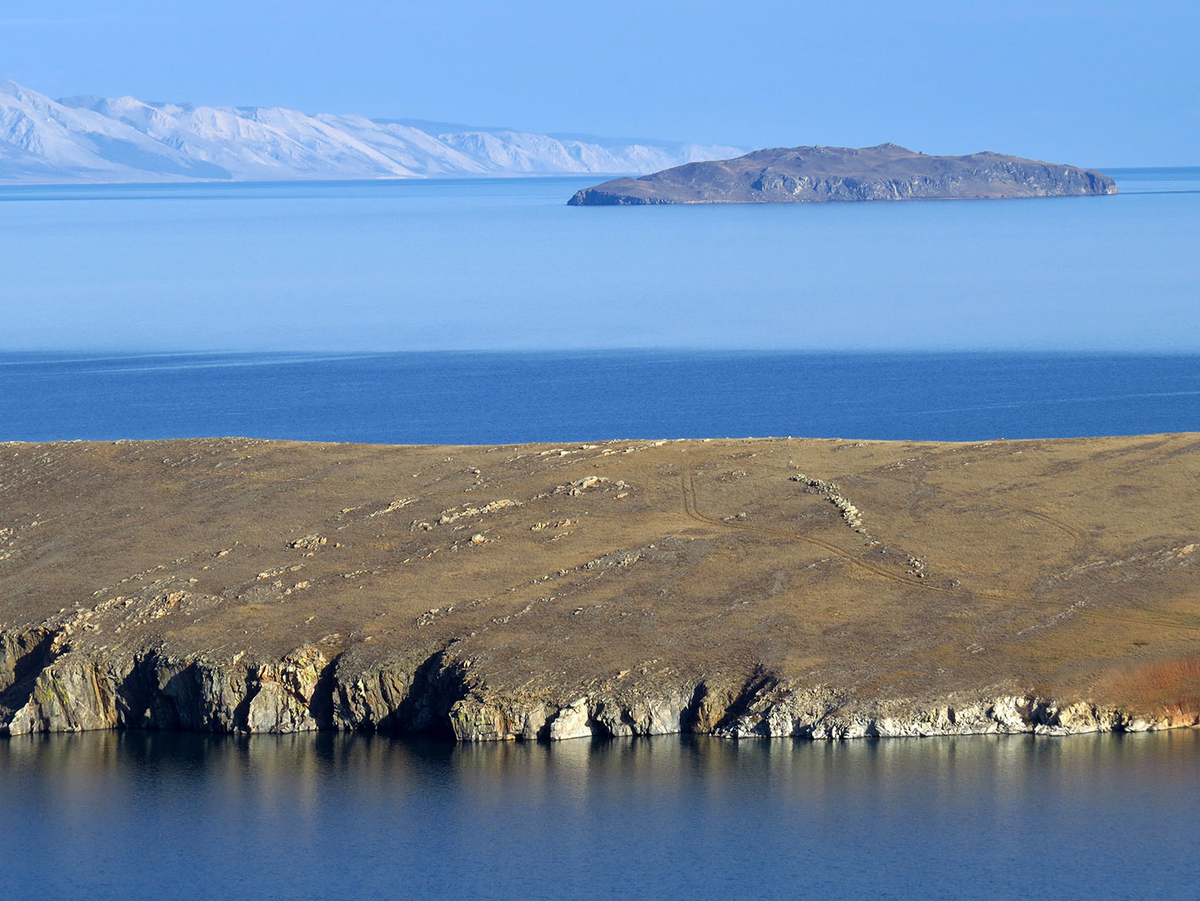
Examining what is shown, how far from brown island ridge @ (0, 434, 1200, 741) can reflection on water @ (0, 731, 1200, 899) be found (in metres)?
1.65

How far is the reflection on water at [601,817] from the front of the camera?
49.6 m

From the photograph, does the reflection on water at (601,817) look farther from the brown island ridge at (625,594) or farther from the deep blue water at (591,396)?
the deep blue water at (591,396)

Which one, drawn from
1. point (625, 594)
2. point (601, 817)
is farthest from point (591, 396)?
point (601, 817)

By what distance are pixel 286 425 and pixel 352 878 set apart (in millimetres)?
86873

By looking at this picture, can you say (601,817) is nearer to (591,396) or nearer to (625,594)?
(625,594)

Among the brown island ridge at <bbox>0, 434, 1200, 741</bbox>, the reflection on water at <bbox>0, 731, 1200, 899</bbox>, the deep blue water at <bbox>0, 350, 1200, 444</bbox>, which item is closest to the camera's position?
the reflection on water at <bbox>0, 731, 1200, 899</bbox>

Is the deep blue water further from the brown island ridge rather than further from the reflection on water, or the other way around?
the reflection on water

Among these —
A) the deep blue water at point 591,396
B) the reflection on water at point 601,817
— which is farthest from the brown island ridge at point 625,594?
the deep blue water at point 591,396

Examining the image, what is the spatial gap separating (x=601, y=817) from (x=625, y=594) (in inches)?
568

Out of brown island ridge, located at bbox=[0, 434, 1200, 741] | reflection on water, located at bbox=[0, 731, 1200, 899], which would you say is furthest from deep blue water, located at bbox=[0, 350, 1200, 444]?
reflection on water, located at bbox=[0, 731, 1200, 899]

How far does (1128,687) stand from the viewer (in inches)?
2346

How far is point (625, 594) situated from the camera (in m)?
67.0

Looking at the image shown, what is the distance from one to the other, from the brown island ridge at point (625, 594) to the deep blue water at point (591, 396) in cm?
4665

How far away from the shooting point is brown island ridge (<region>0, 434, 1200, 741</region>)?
6053 cm
